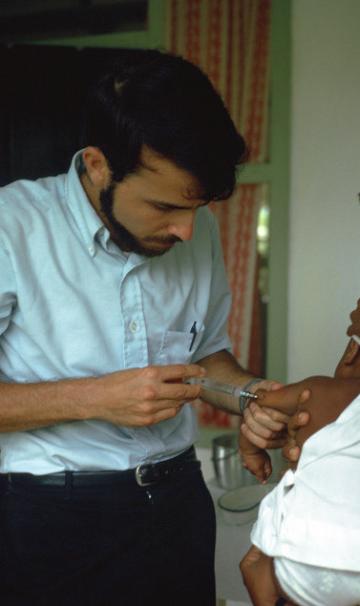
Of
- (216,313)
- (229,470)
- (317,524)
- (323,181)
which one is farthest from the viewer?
(323,181)

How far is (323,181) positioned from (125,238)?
5.25 feet

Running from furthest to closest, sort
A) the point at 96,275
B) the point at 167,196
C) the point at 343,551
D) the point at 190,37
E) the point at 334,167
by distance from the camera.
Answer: the point at 190,37, the point at 334,167, the point at 96,275, the point at 167,196, the point at 343,551

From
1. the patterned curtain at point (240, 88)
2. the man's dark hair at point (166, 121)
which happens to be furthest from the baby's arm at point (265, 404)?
the patterned curtain at point (240, 88)

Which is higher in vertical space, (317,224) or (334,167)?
(334,167)

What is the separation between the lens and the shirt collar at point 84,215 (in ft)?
4.61

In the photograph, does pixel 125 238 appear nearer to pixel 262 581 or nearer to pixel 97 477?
pixel 97 477

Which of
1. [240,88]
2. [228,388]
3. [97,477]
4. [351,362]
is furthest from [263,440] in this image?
[240,88]

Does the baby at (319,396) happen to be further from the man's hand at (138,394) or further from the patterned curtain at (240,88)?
the patterned curtain at (240,88)

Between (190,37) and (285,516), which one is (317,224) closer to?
(190,37)

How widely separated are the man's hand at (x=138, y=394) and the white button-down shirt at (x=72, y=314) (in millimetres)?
142

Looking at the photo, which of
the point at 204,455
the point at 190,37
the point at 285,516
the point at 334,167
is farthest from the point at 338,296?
the point at 285,516

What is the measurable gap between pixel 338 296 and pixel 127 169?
169 cm

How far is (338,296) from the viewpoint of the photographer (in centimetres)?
278

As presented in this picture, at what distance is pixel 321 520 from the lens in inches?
41.0
